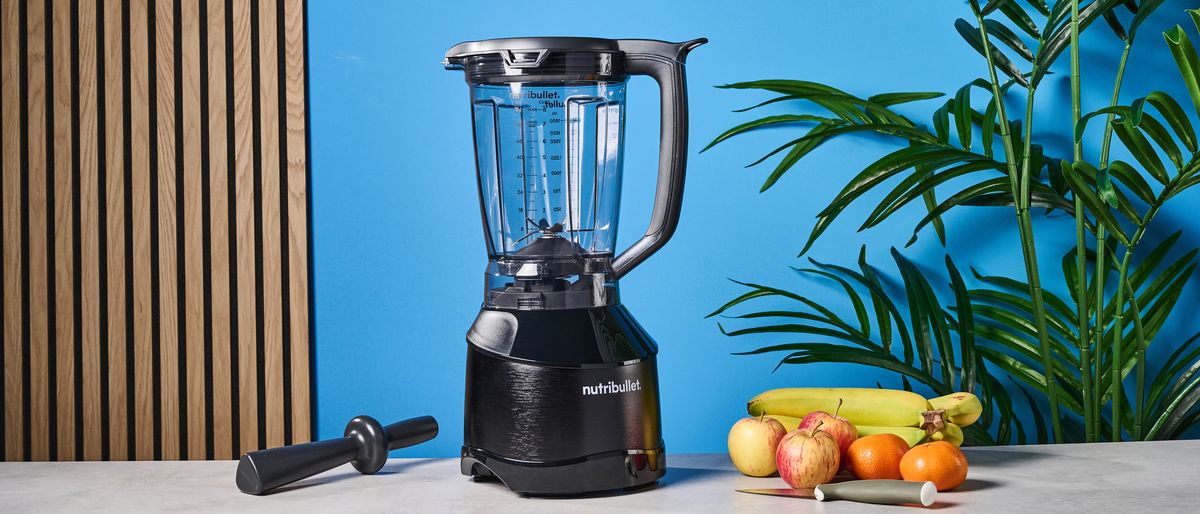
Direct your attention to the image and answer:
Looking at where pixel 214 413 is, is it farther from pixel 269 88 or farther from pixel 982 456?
pixel 982 456

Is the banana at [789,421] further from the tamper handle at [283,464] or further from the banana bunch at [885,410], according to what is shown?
the tamper handle at [283,464]

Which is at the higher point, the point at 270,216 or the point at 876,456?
the point at 270,216

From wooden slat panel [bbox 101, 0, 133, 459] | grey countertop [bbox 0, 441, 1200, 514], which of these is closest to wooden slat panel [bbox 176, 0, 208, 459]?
wooden slat panel [bbox 101, 0, 133, 459]

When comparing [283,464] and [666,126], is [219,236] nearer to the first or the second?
[283,464]

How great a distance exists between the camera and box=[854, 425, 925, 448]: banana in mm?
1078

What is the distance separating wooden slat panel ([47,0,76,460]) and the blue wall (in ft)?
1.60

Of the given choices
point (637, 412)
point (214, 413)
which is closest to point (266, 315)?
point (214, 413)

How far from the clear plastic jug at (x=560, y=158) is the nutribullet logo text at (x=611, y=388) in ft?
0.29

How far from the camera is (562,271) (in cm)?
101

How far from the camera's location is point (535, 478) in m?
0.96

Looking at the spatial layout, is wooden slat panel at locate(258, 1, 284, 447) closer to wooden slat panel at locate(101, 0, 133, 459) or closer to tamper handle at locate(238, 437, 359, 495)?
wooden slat panel at locate(101, 0, 133, 459)

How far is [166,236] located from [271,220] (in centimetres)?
21

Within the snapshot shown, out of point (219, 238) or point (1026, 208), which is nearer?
point (1026, 208)

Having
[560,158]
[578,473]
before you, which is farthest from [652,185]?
[578,473]
